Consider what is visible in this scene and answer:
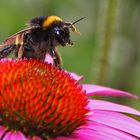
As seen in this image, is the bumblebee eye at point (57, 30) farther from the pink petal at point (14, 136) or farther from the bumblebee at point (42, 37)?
the pink petal at point (14, 136)

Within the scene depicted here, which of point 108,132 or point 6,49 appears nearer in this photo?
point 108,132

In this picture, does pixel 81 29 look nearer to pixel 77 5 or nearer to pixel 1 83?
pixel 77 5

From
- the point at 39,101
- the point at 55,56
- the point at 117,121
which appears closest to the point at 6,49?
the point at 55,56

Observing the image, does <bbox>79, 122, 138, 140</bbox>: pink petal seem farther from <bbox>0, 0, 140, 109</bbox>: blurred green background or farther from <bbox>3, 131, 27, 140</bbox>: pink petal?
<bbox>0, 0, 140, 109</bbox>: blurred green background

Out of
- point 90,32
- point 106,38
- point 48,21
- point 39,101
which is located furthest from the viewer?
point 90,32

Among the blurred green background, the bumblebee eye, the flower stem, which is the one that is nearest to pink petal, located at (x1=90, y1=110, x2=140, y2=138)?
the bumblebee eye

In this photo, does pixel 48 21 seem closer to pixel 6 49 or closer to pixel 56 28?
pixel 56 28

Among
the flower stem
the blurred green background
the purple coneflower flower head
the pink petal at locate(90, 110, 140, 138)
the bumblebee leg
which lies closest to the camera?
the purple coneflower flower head
